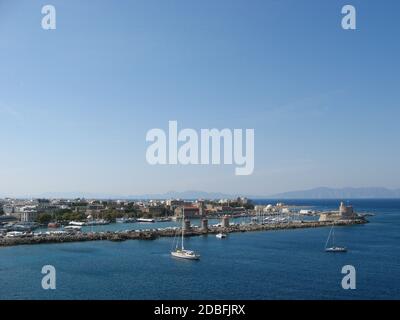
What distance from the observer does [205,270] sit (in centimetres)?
783

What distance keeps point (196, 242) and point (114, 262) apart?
4.20 m

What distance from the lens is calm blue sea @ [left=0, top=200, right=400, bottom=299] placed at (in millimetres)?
5922

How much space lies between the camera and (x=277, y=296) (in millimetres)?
5664

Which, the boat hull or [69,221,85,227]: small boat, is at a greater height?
the boat hull

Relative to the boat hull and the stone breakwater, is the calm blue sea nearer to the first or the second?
the boat hull

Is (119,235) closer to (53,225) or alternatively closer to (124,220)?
(53,225)

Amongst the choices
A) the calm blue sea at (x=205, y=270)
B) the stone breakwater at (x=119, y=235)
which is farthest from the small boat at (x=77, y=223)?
the calm blue sea at (x=205, y=270)

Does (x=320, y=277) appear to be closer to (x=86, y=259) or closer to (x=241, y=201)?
(x=86, y=259)

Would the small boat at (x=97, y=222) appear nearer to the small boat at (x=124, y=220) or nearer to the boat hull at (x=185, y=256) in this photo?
the small boat at (x=124, y=220)

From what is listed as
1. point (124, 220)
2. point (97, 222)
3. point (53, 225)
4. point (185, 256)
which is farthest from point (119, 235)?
point (124, 220)

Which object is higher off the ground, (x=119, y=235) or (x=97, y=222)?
(x=119, y=235)

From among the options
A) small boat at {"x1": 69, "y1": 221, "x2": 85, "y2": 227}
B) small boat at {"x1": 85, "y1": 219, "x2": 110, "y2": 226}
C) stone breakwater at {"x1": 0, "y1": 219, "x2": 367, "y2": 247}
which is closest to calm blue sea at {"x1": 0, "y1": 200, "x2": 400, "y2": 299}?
stone breakwater at {"x1": 0, "y1": 219, "x2": 367, "y2": 247}
